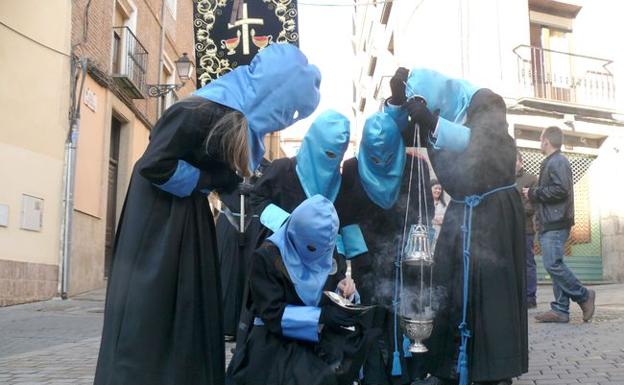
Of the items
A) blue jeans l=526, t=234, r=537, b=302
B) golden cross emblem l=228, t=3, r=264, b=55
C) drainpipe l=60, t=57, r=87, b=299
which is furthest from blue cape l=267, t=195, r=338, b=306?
drainpipe l=60, t=57, r=87, b=299

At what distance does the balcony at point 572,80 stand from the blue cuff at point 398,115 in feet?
40.4

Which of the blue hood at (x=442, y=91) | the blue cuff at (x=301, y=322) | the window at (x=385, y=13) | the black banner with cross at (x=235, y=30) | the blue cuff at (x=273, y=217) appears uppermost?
the window at (x=385, y=13)

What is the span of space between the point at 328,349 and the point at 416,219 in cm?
99

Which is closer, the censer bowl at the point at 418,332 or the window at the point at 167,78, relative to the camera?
the censer bowl at the point at 418,332

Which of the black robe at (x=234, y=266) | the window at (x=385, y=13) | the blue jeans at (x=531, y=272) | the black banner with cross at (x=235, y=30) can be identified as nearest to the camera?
the black banner with cross at (x=235, y=30)

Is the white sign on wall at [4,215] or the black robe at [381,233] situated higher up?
the white sign on wall at [4,215]

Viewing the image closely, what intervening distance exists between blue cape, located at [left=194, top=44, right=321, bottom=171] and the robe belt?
1181mm

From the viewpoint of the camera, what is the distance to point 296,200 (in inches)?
152

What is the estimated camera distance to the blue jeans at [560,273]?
19.6 ft

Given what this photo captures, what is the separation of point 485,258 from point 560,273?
10.0ft

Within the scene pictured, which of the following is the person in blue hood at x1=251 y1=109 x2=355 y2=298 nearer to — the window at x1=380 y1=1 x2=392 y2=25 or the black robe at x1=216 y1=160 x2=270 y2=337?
the black robe at x1=216 y1=160 x2=270 y2=337

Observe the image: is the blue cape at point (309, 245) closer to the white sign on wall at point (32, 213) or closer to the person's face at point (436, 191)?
the person's face at point (436, 191)

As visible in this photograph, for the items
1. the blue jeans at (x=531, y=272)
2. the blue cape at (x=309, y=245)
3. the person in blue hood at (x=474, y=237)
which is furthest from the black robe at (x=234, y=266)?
the blue jeans at (x=531, y=272)

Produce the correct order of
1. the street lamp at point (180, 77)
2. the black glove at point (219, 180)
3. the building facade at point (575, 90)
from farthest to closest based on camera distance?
the building facade at point (575, 90) < the street lamp at point (180, 77) < the black glove at point (219, 180)
